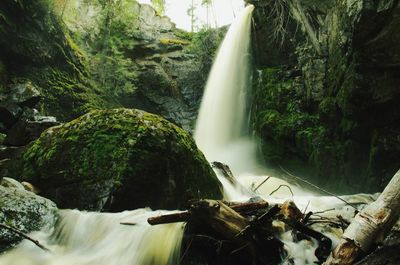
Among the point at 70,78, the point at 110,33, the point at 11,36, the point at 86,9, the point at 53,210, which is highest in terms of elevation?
the point at 86,9

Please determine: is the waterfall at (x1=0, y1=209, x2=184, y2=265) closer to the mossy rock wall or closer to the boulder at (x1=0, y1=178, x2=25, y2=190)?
the boulder at (x1=0, y1=178, x2=25, y2=190)

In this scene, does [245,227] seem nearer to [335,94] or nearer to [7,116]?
[335,94]

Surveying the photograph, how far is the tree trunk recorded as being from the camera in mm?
2490

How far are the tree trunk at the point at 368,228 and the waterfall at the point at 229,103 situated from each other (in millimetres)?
9599

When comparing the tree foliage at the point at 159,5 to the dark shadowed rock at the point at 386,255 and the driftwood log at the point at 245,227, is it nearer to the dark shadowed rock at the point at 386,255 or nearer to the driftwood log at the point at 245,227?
the driftwood log at the point at 245,227

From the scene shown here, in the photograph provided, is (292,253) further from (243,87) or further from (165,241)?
(243,87)

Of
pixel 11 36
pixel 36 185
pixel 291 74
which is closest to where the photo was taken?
pixel 36 185

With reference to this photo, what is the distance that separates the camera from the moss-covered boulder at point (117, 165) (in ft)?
15.5

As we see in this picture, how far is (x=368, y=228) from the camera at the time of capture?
2607 millimetres

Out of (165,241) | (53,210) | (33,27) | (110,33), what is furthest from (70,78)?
(165,241)

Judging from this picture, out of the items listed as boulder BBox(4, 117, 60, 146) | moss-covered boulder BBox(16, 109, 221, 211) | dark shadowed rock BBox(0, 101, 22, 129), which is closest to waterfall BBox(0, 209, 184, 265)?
moss-covered boulder BBox(16, 109, 221, 211)

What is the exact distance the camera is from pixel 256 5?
1345 centimetres

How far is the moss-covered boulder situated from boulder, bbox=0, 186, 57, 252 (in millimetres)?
609

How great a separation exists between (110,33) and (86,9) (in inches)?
94.0
